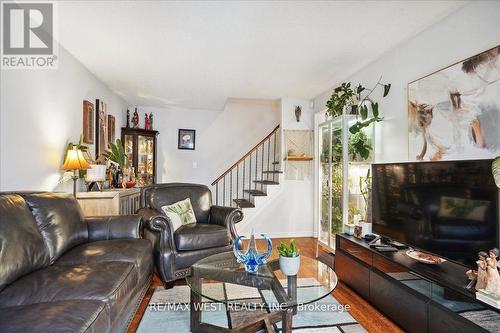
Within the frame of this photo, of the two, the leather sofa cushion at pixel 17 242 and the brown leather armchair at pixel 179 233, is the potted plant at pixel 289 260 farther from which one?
the leather sofa cushion at pixel 17 242

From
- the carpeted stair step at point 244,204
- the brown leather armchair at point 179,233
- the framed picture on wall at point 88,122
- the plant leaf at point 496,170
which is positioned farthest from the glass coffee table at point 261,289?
the carpeted stair step at point 244,204

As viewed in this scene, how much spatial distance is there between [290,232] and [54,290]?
12.8ft

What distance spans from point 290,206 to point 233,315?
2.96 metres

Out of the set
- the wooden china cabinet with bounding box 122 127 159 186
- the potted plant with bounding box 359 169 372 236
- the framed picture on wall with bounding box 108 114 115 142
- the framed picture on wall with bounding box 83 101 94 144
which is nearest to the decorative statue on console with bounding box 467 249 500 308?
the potted plant with bounding box 359 169 372 236

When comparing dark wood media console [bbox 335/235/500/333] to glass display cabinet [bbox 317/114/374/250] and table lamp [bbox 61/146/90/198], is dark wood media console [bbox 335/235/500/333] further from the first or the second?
table lamp [bbox 61/146/90/198]

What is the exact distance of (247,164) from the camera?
558cm

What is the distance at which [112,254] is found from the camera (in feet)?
6.25

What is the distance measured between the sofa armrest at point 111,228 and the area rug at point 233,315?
24.3 inches

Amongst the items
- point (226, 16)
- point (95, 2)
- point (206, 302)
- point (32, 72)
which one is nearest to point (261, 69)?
point (226, 16)

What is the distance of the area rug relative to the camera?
1.69 m

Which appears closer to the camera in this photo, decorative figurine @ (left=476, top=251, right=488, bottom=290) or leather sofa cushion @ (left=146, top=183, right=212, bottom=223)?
decorative figurine @ (left=476, top=251, right=488, bottom=290)

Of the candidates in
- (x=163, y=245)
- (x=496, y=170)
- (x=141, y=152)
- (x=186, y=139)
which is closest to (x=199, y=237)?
(x=163, y=245)

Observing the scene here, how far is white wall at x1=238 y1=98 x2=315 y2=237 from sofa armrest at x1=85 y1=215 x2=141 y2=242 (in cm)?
249

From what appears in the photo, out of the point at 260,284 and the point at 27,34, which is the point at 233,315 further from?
the point at 27,34
